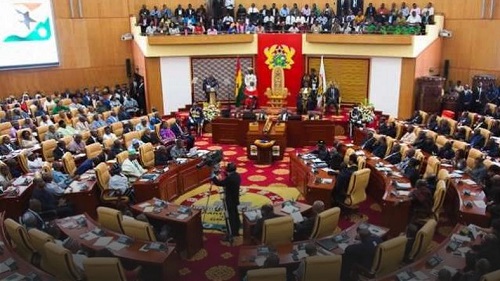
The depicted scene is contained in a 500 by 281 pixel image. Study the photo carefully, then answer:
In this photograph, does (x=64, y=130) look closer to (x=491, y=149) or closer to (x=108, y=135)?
(x=108, y=135)

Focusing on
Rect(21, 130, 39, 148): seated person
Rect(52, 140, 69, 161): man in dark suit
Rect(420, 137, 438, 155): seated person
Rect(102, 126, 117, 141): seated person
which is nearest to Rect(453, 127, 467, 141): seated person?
Rect(420, 137, 438, 155): seated person

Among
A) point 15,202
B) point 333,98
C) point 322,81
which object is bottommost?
point 15,202

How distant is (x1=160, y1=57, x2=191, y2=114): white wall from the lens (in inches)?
764

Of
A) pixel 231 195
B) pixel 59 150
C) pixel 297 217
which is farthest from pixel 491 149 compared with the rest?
pixel 59 150

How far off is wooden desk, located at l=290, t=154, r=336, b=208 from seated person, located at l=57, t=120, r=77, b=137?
6.94m

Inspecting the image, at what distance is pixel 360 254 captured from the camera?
22.1ft

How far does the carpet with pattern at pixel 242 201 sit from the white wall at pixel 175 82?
159 inches

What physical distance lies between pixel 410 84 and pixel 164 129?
9.57m

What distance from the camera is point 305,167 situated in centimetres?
1119

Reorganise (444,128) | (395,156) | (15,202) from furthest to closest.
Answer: (444,128), (395,156), (15,202)

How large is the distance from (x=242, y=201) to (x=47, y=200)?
4.24 metres

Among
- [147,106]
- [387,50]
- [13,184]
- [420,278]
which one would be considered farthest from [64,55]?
[420,278]

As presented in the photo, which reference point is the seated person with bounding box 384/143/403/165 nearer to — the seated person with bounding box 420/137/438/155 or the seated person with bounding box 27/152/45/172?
the seated person with bounding box 420/137/438/155

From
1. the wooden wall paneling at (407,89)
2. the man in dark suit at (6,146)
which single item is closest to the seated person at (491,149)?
the wooden wall paneling at (407,89)
